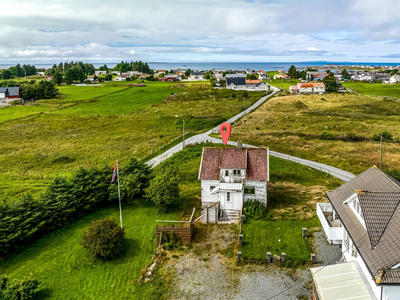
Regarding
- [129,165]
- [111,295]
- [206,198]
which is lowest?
[111,295]

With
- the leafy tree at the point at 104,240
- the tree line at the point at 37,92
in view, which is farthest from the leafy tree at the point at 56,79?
the leafy tree at the point at 104,240

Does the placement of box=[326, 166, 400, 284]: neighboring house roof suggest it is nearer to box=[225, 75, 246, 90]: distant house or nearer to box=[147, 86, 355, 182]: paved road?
box=[147, 86, 355, 182]: paved road

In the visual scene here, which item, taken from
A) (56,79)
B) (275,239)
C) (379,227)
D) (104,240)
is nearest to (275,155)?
(275,239)

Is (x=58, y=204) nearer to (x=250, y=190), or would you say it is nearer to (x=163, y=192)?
(x=163, y=192)

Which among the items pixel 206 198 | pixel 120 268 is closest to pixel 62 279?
pixel 120 268

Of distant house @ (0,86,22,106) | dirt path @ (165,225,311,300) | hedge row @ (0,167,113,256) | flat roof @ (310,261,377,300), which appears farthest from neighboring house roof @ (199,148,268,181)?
distant house @ (0,86,22,106)

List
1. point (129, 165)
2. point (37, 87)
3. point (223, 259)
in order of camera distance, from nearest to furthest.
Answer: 1. point (223, 259)
2. point (129, 165)
3. point (37, 87)

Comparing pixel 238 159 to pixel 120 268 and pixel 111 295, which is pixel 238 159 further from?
pixel 111 295
